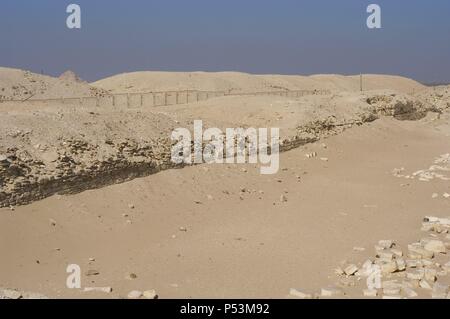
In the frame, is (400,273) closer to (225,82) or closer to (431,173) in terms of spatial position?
(431,173)

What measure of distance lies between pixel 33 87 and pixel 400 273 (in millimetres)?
21261

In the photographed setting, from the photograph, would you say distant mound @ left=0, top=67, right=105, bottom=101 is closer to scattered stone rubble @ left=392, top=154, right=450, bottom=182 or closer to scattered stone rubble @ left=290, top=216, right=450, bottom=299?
scattered stone rubble @ left=392, top=154, right=450, bottom=182

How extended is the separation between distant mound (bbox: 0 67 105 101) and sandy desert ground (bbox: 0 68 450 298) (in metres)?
10.8

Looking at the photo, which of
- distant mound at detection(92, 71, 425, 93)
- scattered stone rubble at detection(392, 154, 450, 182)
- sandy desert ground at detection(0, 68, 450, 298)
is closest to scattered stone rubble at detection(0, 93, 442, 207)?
sandy desert ground at detection(0, 68, 450, 298)

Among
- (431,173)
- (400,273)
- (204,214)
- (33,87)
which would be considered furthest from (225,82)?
(400,273)

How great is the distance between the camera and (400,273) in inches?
268

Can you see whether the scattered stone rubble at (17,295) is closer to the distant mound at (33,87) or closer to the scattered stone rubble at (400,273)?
the scattered stone rubble at (400,273)

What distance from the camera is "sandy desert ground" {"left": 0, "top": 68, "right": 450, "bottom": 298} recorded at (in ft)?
22.4

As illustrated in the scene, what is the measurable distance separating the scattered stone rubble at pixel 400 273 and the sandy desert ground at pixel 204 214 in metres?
0.02

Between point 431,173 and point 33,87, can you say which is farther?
point 33,87

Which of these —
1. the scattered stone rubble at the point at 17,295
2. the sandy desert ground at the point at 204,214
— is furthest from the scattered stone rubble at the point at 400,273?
the scattered stone rubble at the point at 17,295

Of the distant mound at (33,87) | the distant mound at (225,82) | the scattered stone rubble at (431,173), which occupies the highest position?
the distant mound at (225,82)

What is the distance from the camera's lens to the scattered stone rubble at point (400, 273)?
20.4 ft

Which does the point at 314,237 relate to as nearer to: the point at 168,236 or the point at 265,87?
the point at 168,236
